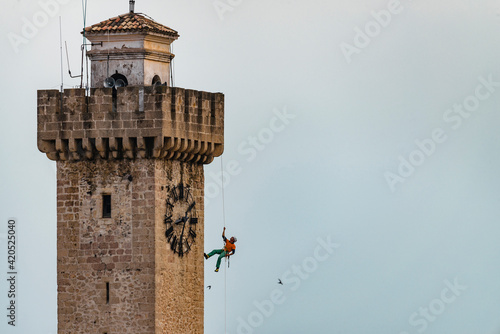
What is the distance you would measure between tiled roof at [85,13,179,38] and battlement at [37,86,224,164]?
2.04m

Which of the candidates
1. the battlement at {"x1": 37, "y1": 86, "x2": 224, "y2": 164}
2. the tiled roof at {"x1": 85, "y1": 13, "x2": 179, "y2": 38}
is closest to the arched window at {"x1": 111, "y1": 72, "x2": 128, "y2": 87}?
the battlement at {"x1": 37, "y1": 86, "x2": 224, "y2": 164}

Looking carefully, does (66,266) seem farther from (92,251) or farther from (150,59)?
(150,59)

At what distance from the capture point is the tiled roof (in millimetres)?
89562

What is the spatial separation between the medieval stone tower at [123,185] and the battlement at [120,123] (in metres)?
0.03

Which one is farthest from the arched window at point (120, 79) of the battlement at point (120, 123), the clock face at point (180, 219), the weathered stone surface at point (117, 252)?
the clock face at point (180, 219)

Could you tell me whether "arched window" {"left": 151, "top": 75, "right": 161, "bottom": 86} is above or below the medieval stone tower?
above

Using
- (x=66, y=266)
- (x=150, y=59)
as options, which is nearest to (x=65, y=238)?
(x=66, y=266)

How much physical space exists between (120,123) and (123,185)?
2017 millimetres

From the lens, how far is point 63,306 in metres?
89.2

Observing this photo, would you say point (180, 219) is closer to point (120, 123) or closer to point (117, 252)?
point (117, 252)

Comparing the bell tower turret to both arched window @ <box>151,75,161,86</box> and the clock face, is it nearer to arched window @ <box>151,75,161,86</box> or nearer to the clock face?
arched window @ <box>151,75,161,86</box>

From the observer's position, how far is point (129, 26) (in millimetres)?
89688

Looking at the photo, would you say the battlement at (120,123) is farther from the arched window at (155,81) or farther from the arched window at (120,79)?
the arched window at (155,81)

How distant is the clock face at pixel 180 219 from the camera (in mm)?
89562
